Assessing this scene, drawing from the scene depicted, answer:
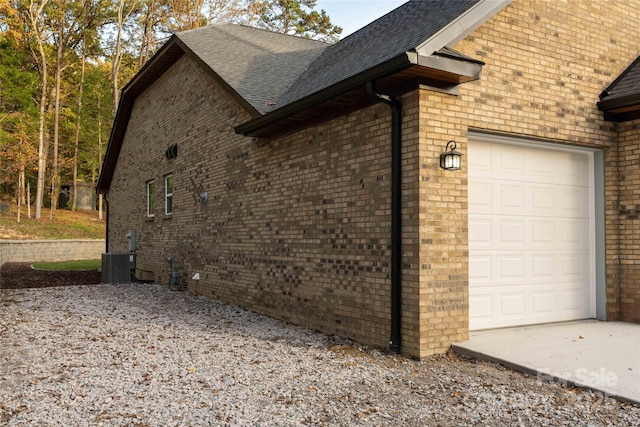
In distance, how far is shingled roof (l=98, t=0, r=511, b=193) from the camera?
223 inches

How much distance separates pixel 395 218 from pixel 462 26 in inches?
92.5

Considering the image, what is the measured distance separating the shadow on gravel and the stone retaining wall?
4.15m

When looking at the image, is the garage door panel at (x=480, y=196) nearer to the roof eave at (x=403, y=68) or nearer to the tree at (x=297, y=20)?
the roof eave at (x=403, y=68)

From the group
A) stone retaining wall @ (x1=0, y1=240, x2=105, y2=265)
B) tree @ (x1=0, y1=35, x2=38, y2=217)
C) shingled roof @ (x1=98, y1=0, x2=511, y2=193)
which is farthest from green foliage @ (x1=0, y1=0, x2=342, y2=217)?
shingled roof @ (x1=98, y1=0, x2=511, y2=193)

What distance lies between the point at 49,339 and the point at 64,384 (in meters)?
2.28

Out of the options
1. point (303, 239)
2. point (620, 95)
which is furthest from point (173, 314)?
point (620, 95)

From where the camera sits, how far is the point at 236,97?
9648mm

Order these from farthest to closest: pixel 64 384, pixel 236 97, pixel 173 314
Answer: pixel 236 97 → pixel 173 314 → pixel 64 384

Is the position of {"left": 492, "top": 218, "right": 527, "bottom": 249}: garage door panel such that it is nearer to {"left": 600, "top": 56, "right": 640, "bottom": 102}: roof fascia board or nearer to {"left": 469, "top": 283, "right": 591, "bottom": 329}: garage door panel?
{"left": 469, "top": 283, "right": 591, "bottom": 329}: garage door panel

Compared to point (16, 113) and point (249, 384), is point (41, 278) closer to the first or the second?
point (249, 384)

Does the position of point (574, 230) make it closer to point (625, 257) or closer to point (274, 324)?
point (625, 257)

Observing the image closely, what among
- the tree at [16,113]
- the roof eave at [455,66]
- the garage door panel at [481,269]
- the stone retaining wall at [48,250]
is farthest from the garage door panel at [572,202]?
the tree at [16,113]

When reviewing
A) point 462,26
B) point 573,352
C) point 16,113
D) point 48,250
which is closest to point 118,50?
point 16,113

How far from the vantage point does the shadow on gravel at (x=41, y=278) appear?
13.8 meters
